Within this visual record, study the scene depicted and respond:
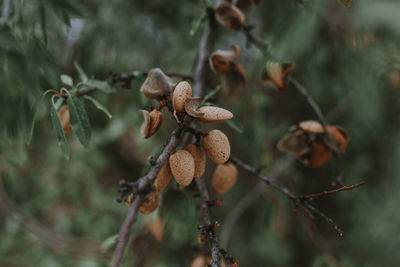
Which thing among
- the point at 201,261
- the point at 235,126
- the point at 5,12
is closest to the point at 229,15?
the point at 235,126

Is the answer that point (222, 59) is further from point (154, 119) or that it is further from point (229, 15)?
point (154, 119)

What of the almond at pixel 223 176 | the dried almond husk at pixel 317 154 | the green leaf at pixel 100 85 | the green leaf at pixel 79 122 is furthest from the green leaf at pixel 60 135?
the dried almond husk at pixel 317 154

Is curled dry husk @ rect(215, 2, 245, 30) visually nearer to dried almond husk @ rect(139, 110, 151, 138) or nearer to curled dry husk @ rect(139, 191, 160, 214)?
dried almond husk @ rect(139, 110, 151, 138)

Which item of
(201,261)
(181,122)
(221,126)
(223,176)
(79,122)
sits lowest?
(221,126)

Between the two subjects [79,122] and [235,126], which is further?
[235,126]

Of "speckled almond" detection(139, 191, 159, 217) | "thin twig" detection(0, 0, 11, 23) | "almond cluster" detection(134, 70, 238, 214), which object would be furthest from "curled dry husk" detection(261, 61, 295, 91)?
"thin twig" detection(0, 0, 11, 23)

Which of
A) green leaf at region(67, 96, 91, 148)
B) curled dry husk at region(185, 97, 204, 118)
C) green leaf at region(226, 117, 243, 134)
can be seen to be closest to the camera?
curled dry husk at region(185, 97, 204, 118)
